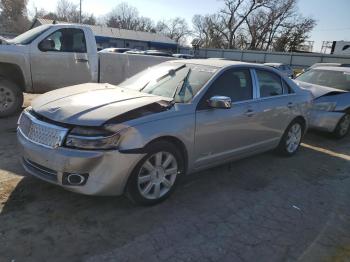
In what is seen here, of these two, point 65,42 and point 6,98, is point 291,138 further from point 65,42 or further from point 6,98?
point 6,98

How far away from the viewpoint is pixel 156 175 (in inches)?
154

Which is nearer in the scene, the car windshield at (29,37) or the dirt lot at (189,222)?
the dirt lot at (189,222)

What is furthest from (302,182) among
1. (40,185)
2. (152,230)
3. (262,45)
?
(262,45)

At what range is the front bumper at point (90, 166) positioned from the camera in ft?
11.1

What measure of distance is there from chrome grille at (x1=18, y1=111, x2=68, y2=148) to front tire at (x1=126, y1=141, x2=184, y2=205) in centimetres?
81

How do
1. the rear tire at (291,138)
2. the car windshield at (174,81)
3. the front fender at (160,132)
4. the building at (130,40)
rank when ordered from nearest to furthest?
the front fender at (160,132) < the car windshield at (174,81) < the rear tire at (291,138) < the building at (130,40)

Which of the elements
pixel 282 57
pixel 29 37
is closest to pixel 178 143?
pixel 29 37

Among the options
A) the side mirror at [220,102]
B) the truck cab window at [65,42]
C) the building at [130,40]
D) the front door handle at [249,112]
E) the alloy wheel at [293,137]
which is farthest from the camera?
the building at [130,40]

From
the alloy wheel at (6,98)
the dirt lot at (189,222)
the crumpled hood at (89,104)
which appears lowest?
the dirt lot at (189,222)

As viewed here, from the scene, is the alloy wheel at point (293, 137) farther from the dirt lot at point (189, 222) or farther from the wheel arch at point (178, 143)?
the wheel arch at point (178, 143)

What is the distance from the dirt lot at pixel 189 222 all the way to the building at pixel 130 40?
51.2 m

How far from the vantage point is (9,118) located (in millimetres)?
7574

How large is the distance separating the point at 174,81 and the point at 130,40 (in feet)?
177

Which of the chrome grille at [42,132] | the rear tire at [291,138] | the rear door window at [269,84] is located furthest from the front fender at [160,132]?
the rear tire at [291,138]
